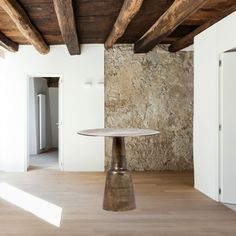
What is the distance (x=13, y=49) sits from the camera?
673cm

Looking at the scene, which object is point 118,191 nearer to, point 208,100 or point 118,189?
point 118,189

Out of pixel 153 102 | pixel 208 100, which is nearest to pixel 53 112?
pixel 153 102

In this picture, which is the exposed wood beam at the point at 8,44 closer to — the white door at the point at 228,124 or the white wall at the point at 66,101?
the white wall at the point at 66,101

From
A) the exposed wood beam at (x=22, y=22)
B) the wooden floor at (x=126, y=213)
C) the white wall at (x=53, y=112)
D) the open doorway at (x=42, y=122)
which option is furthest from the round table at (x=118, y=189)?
the white wall at (x=53, y=112)

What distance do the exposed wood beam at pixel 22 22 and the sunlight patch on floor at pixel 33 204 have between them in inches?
92.9

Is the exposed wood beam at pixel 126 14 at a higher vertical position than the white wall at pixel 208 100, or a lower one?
higher

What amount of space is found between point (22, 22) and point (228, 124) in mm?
2994

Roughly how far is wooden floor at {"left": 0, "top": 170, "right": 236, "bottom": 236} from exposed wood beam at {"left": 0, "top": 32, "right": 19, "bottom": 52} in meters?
2.36

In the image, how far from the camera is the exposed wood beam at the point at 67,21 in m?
3.80

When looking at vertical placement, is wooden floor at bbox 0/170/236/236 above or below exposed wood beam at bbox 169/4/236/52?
below

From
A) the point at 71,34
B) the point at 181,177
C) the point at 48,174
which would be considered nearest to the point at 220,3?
the point at 71,34

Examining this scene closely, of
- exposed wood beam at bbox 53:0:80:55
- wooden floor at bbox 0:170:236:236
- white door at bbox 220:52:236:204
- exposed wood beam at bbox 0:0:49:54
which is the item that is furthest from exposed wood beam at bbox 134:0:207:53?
wooden floor at bbox 0:170:236:236

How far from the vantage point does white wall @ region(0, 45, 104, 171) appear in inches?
276

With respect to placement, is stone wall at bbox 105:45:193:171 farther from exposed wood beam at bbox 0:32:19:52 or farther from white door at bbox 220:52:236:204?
white door at bbox 220:52:236:204
